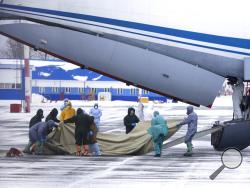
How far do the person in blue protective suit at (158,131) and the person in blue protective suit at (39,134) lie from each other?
3252 mm

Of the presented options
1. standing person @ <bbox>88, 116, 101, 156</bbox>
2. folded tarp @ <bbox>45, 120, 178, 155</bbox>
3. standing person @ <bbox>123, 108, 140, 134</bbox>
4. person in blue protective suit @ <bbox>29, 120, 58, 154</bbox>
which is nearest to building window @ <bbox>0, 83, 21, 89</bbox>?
standing person @ <bbox>123, 108, 140, 134</bbox>

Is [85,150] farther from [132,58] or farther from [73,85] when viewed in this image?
[73,85]

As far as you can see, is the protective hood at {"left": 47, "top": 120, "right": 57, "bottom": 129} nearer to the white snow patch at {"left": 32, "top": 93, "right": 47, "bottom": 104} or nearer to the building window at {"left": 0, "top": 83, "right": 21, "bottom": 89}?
the white snow patch at {"left": 32, "top": 93, "right": 47, "bottom": 104}

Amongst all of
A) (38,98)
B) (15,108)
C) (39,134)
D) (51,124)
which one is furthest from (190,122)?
(38,98)

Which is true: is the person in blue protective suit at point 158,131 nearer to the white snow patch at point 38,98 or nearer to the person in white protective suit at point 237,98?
the person in white protective suit at point 237,98

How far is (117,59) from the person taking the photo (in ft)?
74.3

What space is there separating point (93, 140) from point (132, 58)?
112 inches

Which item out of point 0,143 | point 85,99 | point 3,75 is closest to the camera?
point 0,143

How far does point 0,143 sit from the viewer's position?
2781 cm

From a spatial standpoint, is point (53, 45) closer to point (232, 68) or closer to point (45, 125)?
point (45, 125)

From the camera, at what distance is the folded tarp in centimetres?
2319

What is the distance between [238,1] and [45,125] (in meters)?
7.33

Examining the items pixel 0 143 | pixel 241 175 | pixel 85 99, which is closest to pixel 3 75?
pixel 85 99

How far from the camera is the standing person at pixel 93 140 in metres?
Answer: 22.4
